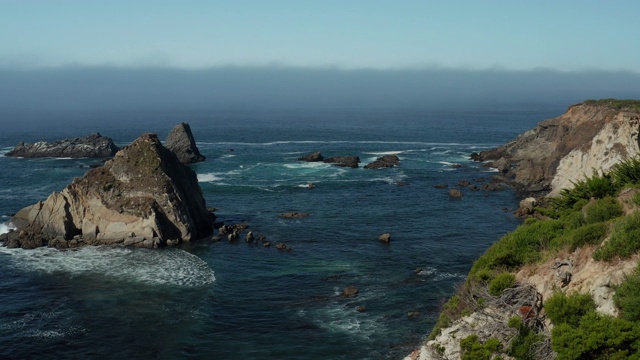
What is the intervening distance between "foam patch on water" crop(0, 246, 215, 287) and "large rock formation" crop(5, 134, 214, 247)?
2174mm

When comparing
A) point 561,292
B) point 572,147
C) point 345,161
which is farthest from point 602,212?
point 345,161

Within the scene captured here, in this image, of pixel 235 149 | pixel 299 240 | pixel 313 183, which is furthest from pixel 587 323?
pixel 235 149

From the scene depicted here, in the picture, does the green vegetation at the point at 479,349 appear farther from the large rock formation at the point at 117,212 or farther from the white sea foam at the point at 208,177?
the white sea foam at the point at 208,177

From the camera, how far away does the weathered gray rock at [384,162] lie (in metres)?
130

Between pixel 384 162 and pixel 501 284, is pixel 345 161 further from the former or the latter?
pixel 501 284

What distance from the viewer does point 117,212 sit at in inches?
2876

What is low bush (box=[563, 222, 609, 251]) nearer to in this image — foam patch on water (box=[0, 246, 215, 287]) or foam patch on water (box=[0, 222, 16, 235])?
foam patch on water (box=[0, 246, 215, 287])

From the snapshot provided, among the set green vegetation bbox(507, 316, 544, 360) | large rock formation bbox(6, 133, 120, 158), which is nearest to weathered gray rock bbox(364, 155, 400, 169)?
large rock formation bbox(6, 133, 120, 158)

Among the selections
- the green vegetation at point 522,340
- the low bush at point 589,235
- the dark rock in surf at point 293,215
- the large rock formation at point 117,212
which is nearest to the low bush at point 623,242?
the low bush at point 589,235

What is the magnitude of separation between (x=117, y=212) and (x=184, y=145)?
228 feet

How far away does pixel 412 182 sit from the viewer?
4449 inches

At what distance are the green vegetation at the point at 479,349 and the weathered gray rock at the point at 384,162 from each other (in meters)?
100

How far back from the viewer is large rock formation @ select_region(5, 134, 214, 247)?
2832 inches

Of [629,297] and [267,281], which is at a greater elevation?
[629,297]
